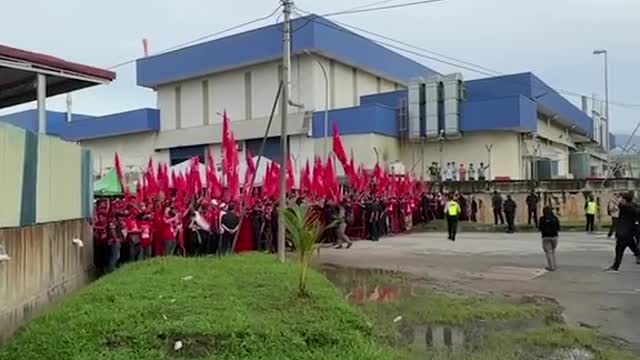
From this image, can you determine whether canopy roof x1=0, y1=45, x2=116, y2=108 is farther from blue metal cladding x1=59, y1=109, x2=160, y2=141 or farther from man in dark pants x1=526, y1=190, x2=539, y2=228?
blue metal cladding x1=59, y1=109, x2=160, y2=141

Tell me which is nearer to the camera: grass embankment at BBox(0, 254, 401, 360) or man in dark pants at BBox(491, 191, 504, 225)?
grass embankment at BBox(0, 254, 401, 360)

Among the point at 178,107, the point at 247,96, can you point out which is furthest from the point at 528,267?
the point at 178,107

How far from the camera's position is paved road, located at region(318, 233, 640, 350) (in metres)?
11.2

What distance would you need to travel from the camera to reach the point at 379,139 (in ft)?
145

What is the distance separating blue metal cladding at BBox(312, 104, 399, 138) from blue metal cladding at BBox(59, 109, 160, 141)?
16326mm

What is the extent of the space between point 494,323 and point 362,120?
33967 millimetres

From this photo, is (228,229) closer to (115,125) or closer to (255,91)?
(255,91)

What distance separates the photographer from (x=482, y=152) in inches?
1740

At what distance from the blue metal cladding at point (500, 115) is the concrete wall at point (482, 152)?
1058 mm

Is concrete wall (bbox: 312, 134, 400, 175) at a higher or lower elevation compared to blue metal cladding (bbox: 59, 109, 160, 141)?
lower

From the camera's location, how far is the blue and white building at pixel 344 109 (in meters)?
43.8

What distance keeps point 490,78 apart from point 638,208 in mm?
30427

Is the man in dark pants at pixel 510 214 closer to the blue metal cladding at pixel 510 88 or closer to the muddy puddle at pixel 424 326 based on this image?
the blue metal cladding at pixel 510 88

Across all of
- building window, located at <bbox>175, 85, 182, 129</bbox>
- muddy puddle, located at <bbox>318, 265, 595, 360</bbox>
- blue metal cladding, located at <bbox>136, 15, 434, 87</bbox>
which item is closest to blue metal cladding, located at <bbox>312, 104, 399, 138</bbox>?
blue metal cladding, located at <bbox>136, 15, 434, 87</bbox>
